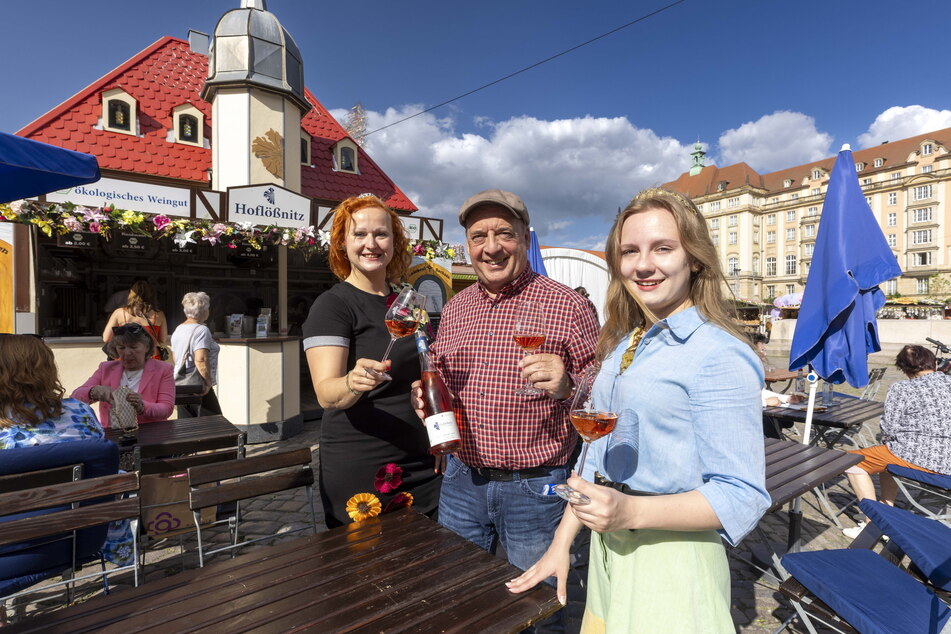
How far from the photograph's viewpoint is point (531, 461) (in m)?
1.82

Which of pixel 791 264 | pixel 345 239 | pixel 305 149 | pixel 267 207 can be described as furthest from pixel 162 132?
pixel 791 264

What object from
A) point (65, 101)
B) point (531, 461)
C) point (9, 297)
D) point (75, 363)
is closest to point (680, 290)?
point (531, 461)

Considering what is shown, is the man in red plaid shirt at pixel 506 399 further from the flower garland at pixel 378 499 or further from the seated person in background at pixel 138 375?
the seated person in background at pixel 138 375

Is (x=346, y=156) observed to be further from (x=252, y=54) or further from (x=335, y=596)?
(x=335, y=596)

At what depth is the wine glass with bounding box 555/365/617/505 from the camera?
1215 mm

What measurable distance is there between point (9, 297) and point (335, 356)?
7803 mm

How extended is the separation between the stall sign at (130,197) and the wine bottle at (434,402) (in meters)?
5.75

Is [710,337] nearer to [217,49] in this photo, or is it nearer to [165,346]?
[165,346]

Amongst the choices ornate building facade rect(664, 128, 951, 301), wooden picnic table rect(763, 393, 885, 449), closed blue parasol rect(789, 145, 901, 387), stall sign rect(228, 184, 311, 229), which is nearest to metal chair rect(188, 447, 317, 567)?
closed blue parasol rect(789, 145, 901, 387)

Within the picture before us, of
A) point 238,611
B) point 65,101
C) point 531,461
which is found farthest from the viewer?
point 65,101

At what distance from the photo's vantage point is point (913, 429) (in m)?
3.84

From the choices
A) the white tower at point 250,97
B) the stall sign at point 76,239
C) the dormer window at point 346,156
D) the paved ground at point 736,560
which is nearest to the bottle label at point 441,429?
the paved ground at point 736,560

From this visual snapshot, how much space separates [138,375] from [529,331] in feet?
12.8

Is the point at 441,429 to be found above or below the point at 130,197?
below
